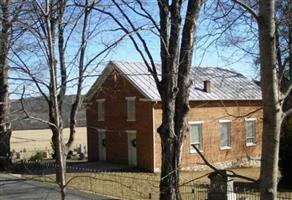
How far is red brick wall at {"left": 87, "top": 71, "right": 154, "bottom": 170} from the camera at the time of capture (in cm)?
3356

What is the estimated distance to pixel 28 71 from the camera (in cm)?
750

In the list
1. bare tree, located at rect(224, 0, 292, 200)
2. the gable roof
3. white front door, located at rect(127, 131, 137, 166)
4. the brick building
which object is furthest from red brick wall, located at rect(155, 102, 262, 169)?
bare tree, located at rect(224, 0, 292, 200)

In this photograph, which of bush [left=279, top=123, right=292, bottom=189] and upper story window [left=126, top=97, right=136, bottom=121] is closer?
bush [left=279, top=123, right=292, bottom=189]

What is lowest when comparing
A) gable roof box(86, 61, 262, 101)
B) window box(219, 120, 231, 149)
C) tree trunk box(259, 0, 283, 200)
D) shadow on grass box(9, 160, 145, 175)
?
shadow on grass box(9, 160, 145, 175)

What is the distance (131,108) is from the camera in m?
35.7

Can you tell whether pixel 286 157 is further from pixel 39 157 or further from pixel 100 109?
pixel 39 157

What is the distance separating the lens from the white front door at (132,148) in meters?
35.1

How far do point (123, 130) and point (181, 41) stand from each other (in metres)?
25.2

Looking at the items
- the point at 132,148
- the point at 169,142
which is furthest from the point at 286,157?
the point at 169,142

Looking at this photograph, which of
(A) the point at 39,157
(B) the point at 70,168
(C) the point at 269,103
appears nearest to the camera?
(C) the point at 269,103

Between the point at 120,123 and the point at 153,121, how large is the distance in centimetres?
442

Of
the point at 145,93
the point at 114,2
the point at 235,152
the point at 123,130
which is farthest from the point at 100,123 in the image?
the point at 114,2

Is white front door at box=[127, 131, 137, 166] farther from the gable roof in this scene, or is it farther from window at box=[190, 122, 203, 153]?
window at box=[190, 122, 203, 153]

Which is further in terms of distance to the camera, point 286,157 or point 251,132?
point 251,132
